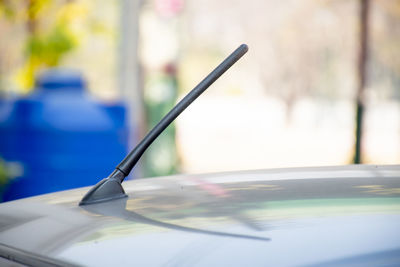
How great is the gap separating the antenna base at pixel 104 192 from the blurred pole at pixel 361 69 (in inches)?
221

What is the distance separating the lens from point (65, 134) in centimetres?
484

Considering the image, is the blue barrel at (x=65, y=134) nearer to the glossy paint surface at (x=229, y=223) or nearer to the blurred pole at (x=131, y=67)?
the blurred pole at (x=131, y=67)

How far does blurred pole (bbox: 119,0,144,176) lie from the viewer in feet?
21.7

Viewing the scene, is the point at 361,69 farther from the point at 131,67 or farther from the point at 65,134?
the point at 65,134

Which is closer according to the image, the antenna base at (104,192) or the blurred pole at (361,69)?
the antenna base at (104,192)

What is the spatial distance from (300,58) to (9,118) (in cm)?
330

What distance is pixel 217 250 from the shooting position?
39.4 inches

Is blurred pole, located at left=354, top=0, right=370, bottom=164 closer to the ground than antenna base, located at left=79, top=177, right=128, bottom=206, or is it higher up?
higher up

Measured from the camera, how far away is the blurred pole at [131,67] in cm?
662

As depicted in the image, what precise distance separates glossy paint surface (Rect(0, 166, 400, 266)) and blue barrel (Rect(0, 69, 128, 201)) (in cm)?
334

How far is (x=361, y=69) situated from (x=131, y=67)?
1.98m

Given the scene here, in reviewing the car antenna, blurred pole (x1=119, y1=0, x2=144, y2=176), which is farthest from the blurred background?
the car antenna

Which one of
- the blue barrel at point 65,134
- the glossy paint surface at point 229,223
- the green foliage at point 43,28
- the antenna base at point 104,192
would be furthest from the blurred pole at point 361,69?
the antenna base at point 104,192

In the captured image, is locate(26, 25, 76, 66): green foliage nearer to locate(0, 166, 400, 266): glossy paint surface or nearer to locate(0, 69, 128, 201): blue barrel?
locate(0, 69, 128, 201): blue barrel
